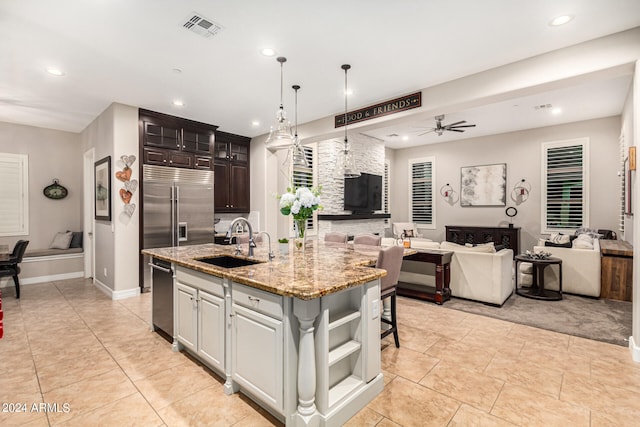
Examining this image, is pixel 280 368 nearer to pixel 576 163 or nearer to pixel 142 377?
pixel 142 377

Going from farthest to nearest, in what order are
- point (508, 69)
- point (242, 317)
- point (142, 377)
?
point (508, 69) → point (142, 377) → point (242, 317)

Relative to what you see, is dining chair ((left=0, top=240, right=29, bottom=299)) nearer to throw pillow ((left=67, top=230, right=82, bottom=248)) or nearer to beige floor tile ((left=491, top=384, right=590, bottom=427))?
throw pillow ((left=67, top=230, right=82, bottom=248))

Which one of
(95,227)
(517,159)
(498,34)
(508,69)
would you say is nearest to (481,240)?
(517,159)

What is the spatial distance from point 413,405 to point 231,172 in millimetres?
5648

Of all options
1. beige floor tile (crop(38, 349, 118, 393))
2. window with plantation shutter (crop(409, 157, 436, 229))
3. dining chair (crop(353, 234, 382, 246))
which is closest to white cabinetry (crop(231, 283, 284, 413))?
beige floor tile (crop(38, 349, 118, 393))

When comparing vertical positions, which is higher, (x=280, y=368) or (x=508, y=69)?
(x=508, y=69)

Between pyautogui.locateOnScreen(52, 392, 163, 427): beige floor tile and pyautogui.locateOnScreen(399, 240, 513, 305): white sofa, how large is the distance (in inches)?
145

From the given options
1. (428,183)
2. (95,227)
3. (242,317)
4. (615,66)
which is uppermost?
(615,66)

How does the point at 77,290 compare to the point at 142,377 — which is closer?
the point at 142,377

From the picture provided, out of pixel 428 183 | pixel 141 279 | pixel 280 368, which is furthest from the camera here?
pixel 428 183

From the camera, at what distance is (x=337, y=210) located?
704 centimetres

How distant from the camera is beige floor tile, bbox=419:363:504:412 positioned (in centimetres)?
226

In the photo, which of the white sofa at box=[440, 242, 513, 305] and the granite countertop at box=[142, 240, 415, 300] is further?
the white sofa at box=[440, 242, 513, 305]

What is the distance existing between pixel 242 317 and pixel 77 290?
4787 mm
